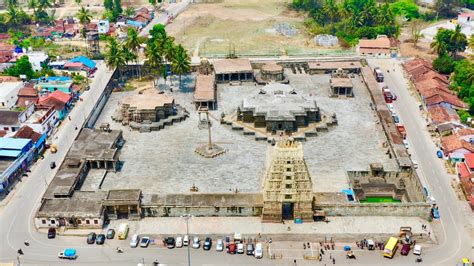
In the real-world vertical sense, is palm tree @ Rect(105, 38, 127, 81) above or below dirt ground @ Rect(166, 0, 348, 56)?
above

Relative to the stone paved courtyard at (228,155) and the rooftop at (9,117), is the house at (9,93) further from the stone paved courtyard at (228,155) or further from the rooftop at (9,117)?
the stone paved courtyard at (228,155)

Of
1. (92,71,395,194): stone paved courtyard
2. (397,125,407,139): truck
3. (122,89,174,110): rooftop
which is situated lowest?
(92,71,395,194): stone paved courtyard

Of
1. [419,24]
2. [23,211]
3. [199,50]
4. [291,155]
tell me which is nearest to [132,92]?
[199,50]

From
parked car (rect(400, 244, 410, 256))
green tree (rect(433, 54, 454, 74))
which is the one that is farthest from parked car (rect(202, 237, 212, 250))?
green tree (rect(433, 54, 454, 74))

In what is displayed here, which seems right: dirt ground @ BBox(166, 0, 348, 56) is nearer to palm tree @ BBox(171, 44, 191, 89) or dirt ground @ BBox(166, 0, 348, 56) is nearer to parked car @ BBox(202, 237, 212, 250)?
palm tree @ BBox(171, 44, 191, 89)

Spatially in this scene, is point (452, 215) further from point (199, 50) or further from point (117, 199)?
point (199, 50)

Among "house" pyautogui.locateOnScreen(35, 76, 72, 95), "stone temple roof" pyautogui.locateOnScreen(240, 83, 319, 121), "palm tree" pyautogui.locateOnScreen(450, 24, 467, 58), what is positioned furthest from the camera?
"palm tree" pyautogui.locateOnScreen(450, 24, 467, 58)

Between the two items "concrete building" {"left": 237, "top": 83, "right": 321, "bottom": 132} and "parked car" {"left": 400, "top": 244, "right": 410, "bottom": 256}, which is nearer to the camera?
"parked car" {"left": 400, "top": 244, "right": 410, "bottom": 256}

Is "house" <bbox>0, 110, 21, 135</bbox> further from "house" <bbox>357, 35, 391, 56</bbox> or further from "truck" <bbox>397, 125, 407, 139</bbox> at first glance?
"house" <bbox>357, 35, 391, 56</bbox>

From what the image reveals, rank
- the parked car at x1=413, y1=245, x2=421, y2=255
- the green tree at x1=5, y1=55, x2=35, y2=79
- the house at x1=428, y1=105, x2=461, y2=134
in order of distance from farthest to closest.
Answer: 1. the green tree at x1=5, y1=55, x2=35, y2=79
2. the house at x1=428, y1=105, x2=461, y2=134
3. the parked car at x1=413, y1=245, x2=421, y2=255
